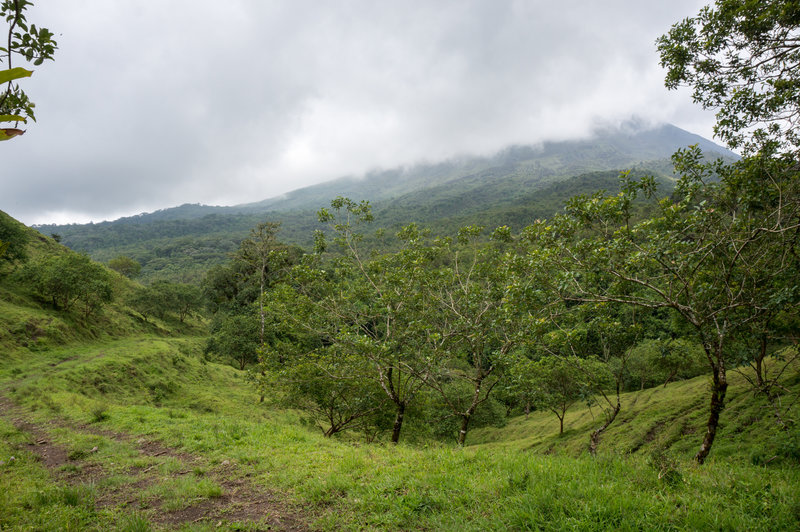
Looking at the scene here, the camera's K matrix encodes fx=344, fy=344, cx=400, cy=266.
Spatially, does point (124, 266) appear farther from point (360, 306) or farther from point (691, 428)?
point (691, 428)

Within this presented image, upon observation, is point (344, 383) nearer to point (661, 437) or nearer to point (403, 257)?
point (403, 257)

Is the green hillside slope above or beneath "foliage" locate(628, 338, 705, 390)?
above

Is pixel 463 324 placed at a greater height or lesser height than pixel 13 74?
lesser

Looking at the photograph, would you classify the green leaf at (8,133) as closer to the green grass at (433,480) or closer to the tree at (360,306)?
the green grass at (433,480)

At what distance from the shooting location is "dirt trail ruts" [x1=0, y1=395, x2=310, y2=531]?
5.44 m

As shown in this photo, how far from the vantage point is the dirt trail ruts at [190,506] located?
544 cm

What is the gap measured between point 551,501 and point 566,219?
699 centimetres

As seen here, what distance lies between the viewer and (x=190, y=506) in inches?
231

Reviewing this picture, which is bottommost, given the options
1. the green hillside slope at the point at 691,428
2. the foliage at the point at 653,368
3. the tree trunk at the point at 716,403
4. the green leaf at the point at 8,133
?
the foliage at the point at 653,368

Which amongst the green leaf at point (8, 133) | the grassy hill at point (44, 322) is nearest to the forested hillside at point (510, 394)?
the green leaf at point (8, 133)

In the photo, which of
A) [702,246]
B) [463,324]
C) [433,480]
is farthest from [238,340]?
[702,246]

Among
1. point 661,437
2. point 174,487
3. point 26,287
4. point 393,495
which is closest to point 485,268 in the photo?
point 393,495

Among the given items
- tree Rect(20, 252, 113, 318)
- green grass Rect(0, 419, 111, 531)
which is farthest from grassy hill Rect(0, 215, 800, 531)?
tree Rect(20, 252, 113, 318)

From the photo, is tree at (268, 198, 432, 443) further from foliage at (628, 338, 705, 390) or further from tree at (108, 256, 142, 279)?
tree at (108, 256, 142, 279)
